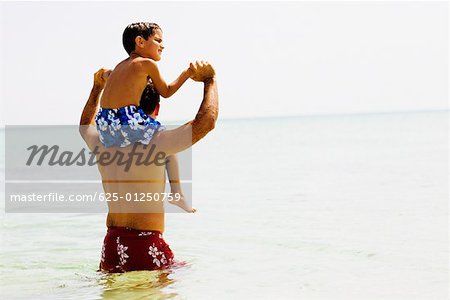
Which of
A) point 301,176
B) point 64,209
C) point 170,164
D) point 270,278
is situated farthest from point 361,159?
point 170,164

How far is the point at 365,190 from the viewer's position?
11.7 meters

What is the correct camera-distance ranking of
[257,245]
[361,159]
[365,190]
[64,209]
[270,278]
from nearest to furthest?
1. [270,278]
2. [257,245]
3. [64,209]
4. [365,190]
5. [361,159]

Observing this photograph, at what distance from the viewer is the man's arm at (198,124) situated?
413cm

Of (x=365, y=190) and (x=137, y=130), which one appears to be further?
(x=365, y=190)

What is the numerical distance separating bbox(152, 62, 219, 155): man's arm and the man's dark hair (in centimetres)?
18

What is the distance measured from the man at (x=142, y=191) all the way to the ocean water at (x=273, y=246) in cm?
16

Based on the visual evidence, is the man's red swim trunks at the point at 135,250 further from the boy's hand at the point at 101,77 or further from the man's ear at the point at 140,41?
the man's ear at the point at 140,41

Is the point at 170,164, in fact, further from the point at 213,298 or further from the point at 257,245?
the point at 257,245

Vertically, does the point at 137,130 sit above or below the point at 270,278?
above

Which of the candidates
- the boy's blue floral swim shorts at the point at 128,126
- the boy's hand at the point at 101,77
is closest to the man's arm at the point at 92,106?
the boy's hand at the point at 101,77

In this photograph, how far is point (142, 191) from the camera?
14.1 feet

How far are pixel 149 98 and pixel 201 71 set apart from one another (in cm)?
35

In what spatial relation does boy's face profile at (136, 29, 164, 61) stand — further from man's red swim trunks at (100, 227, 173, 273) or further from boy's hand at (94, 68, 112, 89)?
man's red swim trunks at (100, 227, 173, 273)

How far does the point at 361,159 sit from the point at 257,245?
1281cm
